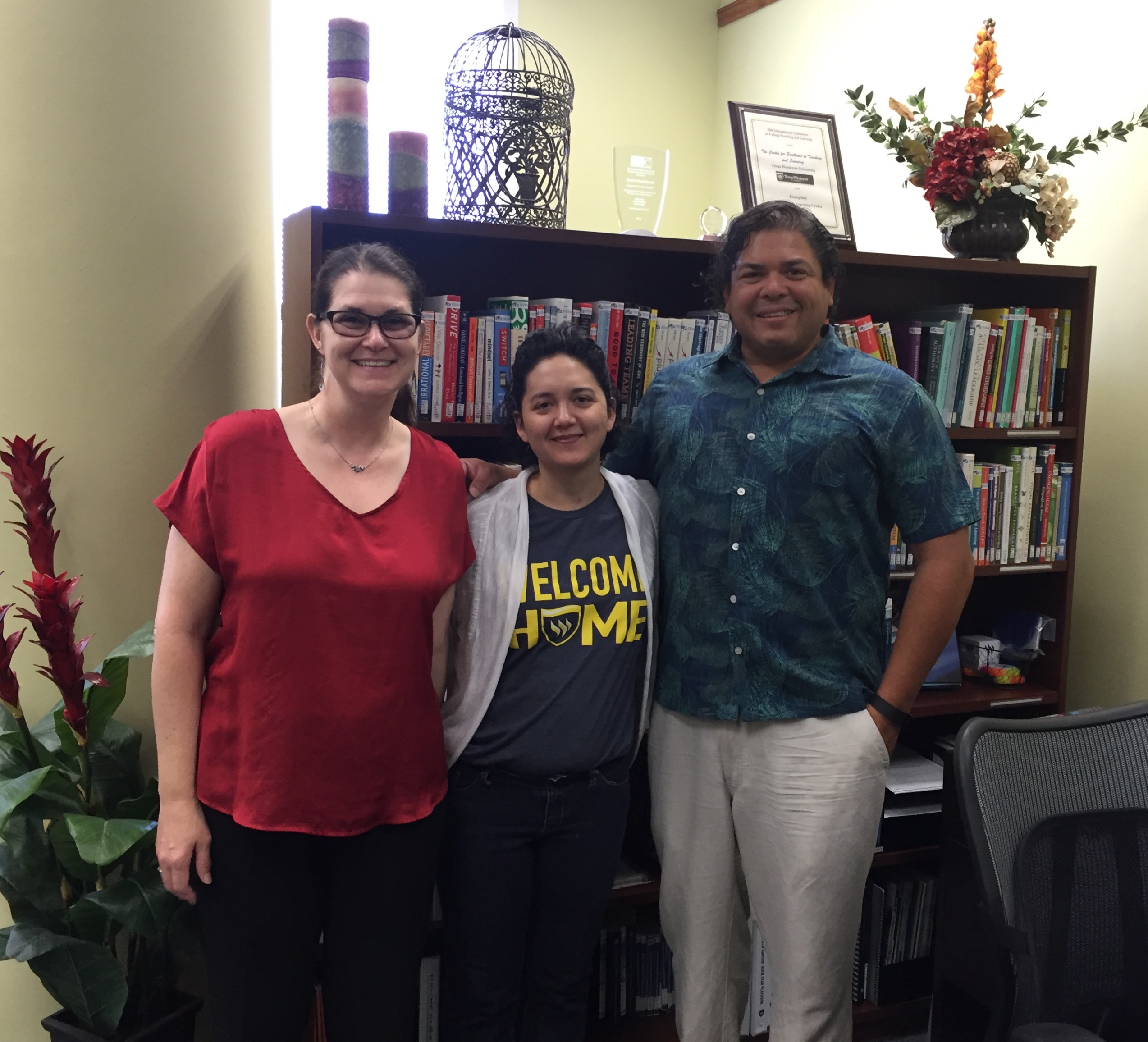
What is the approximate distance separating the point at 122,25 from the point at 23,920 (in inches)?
59.1

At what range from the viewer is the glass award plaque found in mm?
2123

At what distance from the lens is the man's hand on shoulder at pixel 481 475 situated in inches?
66.0

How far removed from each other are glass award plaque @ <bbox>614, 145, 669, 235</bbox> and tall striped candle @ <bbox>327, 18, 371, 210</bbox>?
582 mm

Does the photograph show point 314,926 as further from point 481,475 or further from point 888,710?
point 888,710

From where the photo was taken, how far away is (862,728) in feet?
5.32

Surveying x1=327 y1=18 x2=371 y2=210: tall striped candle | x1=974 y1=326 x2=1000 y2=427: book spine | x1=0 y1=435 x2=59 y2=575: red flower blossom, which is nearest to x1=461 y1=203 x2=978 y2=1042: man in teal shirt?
x1=327 y1=18 x2=371 y2=210: tall striped candle

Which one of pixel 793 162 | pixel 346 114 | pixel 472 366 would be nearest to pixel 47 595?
pixel 472 366

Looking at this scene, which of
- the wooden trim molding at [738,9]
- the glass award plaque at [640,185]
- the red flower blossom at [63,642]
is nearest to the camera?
the red flower blossom at [63,642]

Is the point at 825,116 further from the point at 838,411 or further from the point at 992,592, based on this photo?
the point at 992,592

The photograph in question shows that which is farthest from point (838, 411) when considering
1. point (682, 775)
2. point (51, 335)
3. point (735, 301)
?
point (51, 335)

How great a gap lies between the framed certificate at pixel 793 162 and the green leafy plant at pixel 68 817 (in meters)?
1.54

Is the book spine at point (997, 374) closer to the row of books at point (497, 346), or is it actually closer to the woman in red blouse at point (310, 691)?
the row of books at point (497, 346)

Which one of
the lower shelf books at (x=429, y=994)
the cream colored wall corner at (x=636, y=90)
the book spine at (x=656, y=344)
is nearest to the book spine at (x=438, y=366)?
the book spine at (x=656, y=344)

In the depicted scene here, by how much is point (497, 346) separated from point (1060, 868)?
4.30ft
